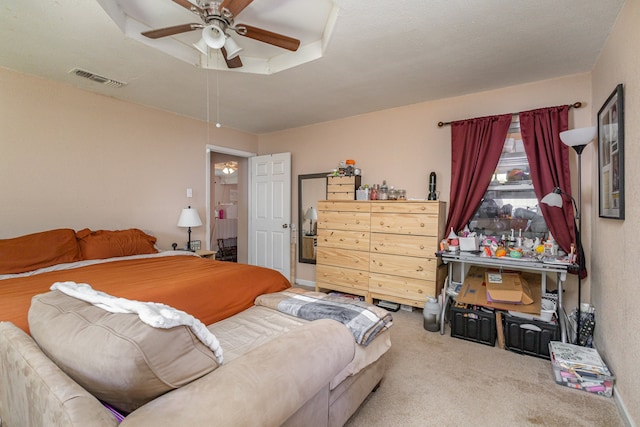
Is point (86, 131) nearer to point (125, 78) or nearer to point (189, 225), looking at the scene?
point (125, 78)

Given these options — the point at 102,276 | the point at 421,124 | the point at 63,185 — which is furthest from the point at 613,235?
the point at 63,185

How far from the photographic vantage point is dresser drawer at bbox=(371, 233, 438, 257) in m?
3.08

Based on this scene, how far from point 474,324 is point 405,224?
1.14 meters

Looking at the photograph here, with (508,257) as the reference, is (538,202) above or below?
above

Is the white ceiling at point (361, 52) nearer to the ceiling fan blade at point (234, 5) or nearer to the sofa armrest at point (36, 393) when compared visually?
the ceiling fan blade at point (234, 5)

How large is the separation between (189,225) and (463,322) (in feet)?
10.7

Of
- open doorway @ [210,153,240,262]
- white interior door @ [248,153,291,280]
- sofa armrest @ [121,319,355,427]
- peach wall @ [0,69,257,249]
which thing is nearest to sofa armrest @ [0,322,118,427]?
sofa armrest @ [121,319,355,427]

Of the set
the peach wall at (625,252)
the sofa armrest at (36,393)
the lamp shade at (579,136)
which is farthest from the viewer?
the lamp shade at (579,136)

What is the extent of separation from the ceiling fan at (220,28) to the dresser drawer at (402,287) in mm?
2470

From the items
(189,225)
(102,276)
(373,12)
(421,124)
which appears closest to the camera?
(373,12)

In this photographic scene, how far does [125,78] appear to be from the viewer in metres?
2.84

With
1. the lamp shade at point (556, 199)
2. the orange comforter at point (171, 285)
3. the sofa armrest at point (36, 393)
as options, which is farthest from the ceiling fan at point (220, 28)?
the lamp shade at point (556, 199)

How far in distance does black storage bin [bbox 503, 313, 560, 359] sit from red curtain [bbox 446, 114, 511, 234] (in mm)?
1054

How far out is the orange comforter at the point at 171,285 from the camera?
175 centimetres
